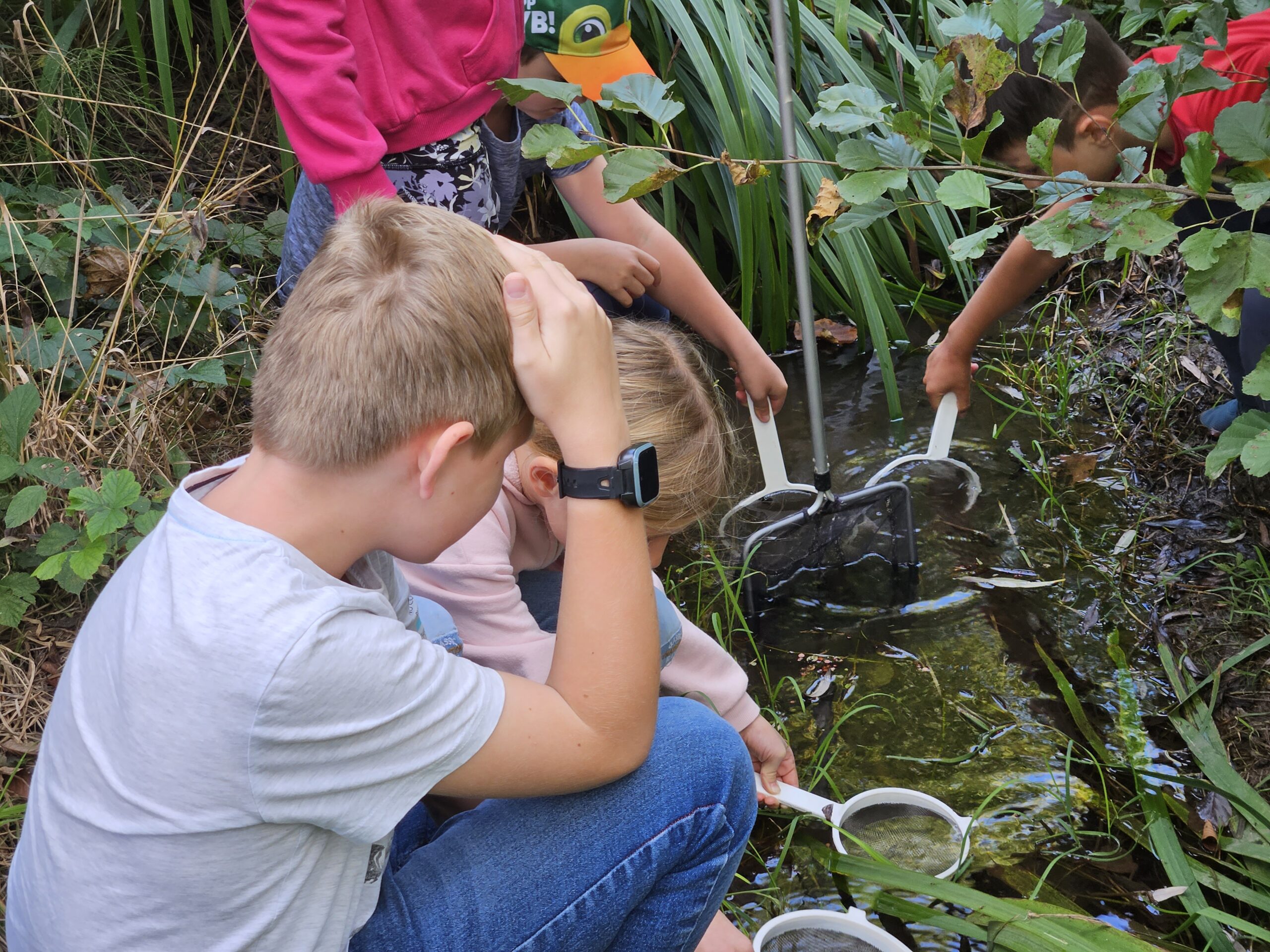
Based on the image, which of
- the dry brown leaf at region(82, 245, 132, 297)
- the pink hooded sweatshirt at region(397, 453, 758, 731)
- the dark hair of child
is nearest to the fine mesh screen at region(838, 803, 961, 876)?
the pink hooded sweatshirt at region(397, 453, 758, 731)

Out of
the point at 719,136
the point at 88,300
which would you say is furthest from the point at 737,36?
the point at 88,300

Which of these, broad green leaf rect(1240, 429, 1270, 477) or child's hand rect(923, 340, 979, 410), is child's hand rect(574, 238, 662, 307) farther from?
broad green leaf rect(1240, 429, 1270, 477)

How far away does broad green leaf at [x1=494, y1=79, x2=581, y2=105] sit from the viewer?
1.27m

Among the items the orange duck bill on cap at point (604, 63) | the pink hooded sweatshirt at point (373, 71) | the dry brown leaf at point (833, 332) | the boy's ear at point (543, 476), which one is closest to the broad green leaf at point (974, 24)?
the boy's ear at point (543, 476)

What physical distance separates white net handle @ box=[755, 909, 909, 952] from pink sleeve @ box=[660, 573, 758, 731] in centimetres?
31

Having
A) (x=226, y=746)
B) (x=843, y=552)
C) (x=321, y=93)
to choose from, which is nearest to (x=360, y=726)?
(x=226, y=746)

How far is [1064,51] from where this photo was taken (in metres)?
1.22

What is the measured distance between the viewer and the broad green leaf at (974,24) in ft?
3.91

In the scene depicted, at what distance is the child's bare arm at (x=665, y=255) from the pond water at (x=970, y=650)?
463 mm

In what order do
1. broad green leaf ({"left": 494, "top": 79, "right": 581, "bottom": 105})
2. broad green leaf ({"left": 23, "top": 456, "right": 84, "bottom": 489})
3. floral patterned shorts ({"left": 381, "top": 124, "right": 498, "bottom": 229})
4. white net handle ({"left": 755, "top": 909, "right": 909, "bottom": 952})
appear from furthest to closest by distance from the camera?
floral patterned shorts ({"left": 381, "top": 124, "right": 498, "bottom": 229}) < broad green leaf ({"left": 23, "top": 456, "right": 84, "bottom": 489}) < white net handle ({"left": 755, "top": 909, "right": 909, "bottom": 952}) < broad green leaf ({"left": 494, "top": 79, "right": 581, "bottom": 105})

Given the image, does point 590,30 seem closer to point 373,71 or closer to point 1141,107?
point 373,71

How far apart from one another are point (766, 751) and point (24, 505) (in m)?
1.25

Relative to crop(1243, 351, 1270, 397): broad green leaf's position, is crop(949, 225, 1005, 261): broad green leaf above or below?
above

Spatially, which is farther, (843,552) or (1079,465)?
(1079,465)
